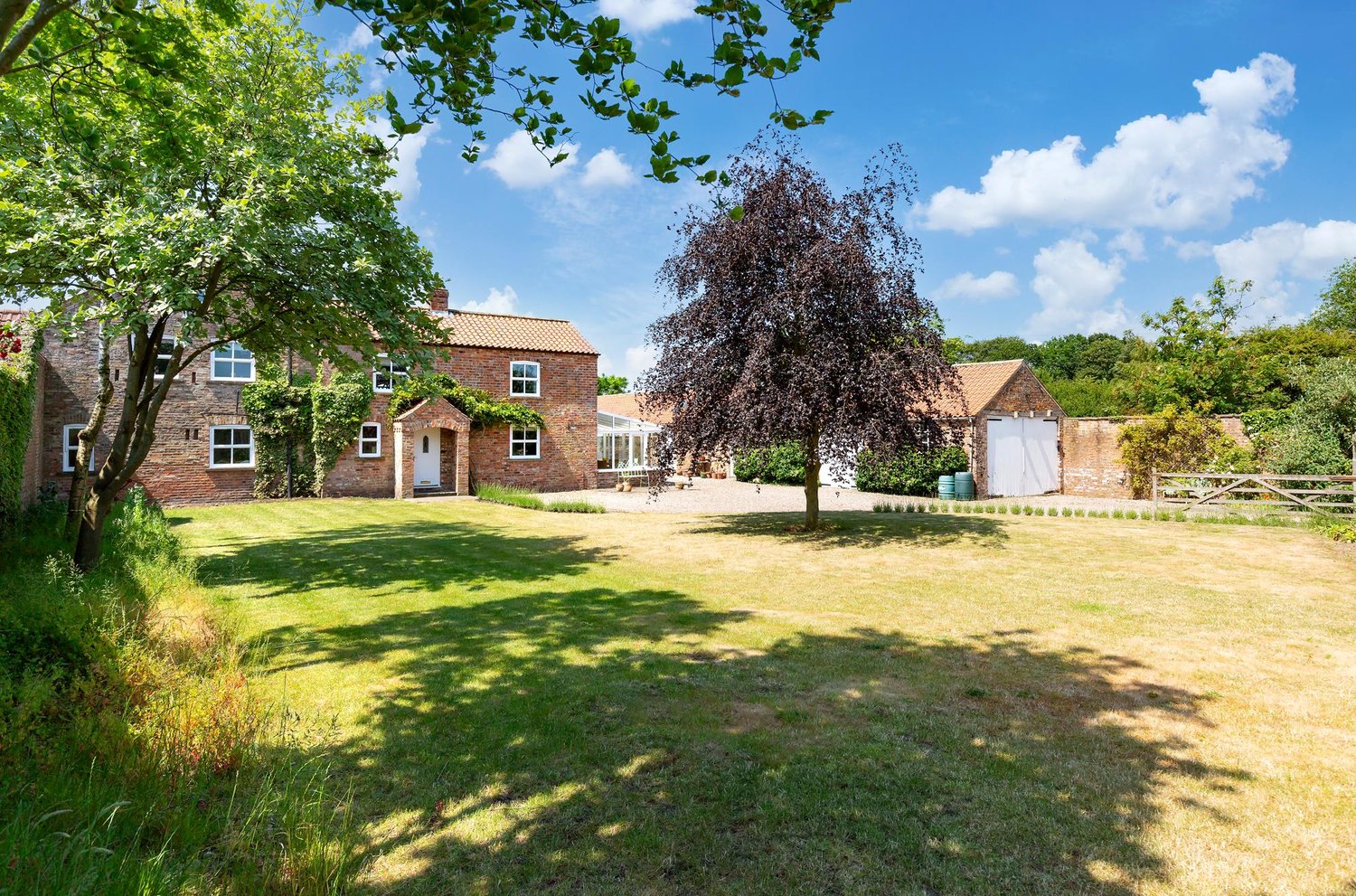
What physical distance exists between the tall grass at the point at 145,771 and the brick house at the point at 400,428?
40.4 feet

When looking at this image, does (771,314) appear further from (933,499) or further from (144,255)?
(933,499)

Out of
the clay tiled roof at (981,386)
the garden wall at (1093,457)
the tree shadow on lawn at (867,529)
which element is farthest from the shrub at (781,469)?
the tree shadow on lawn at (867,529)

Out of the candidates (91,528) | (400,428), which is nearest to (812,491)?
(91,528)

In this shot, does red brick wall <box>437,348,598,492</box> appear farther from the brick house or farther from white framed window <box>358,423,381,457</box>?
white framed window <box>358,423,381,457</box>

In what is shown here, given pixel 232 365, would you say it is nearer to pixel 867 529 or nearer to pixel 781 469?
pixel 867 529

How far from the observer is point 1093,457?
26375mm

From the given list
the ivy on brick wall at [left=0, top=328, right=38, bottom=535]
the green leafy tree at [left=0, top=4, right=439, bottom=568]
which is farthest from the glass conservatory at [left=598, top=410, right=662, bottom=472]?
the green leafy tree at [left=0, top=4, right=439, bottom=568]

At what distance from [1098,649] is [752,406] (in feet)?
24.6

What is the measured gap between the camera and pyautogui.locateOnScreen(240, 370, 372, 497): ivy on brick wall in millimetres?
22344

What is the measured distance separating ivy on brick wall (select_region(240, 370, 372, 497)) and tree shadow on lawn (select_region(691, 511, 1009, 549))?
13012 millimetres

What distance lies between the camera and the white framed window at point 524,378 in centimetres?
2738

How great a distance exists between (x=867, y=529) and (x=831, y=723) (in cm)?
1148

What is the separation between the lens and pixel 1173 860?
331 centimetres

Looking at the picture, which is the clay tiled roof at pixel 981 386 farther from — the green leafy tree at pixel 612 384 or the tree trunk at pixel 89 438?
the green leafy tree at pixel 612 384
